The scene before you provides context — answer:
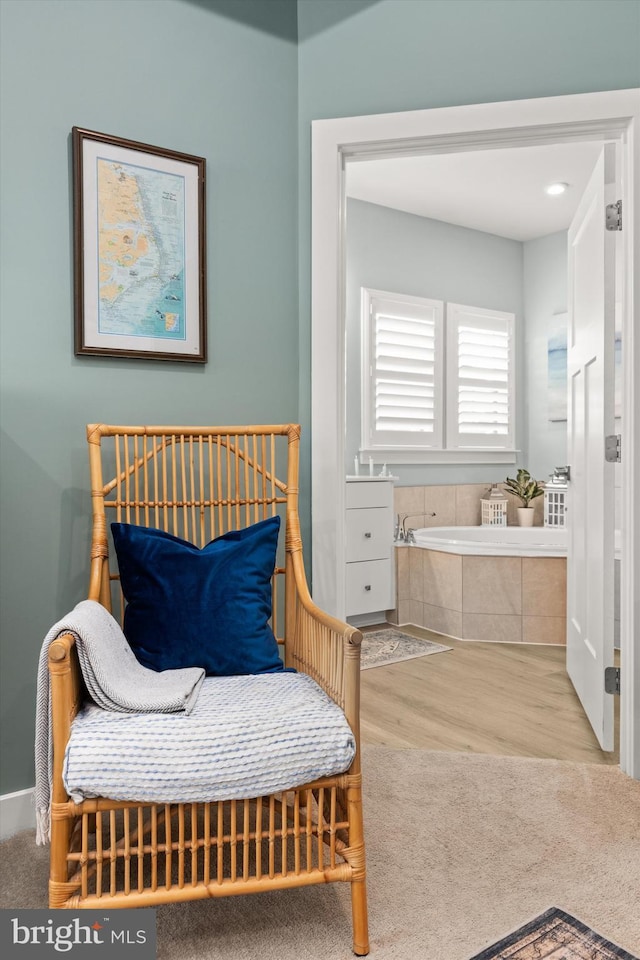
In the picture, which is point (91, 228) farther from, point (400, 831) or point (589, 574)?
point (589, 574)

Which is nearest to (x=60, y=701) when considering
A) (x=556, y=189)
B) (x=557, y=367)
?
(x=556, y=189)

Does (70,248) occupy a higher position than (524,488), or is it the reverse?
(70,248)

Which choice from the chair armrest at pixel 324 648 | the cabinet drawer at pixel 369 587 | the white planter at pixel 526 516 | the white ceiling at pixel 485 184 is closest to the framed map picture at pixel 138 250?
the chair armrest at pixel 324 648

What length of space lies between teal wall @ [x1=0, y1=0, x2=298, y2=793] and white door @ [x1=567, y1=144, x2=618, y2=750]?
112cm

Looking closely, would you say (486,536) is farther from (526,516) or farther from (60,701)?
(60,701)

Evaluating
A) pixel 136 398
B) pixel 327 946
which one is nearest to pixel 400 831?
pixel 327 946

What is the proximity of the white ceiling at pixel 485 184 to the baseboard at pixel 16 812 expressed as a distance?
3.47 m

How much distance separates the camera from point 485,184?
4.61 m

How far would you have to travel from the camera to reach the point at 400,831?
6.38 feet

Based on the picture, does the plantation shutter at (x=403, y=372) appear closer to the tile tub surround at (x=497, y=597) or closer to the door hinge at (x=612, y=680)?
the tile tub surround at (x=497, y=597)

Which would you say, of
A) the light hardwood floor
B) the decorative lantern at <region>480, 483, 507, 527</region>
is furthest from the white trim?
the light hardwood floor

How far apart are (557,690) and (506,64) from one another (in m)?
2.46

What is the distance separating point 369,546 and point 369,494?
0.31 metres

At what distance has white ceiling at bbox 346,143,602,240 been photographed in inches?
165
